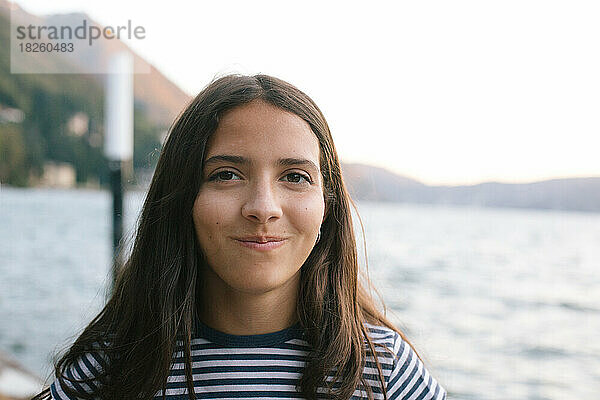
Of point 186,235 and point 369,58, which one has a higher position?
point 369,58

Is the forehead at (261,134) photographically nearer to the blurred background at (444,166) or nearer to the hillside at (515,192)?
the hillside at (515,192)

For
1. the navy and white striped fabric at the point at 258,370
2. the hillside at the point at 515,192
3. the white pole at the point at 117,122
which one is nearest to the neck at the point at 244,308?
the navy and white striped fabric at the point at 258,370

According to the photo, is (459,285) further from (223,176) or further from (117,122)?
(223,176)

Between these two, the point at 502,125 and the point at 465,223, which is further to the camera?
the point at 465,223

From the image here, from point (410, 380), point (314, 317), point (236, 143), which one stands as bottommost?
point (410, 380)

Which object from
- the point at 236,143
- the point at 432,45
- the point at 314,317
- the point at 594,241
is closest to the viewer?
the point at 236,143

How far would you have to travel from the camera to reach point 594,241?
16422 mm

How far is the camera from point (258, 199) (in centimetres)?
118

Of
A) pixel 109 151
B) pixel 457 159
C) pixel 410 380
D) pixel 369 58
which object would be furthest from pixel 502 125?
pixel 410 380

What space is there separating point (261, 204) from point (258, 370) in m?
0.31

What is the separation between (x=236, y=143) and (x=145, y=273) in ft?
1.08

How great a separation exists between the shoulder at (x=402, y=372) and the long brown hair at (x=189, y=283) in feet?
0.07

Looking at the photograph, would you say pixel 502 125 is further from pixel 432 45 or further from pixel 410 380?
pixel 410 380

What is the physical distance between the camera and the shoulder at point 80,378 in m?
1.27
